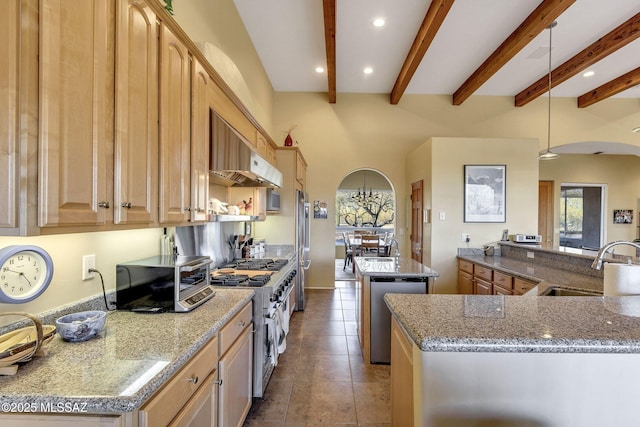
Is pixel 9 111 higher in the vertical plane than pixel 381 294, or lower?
higher

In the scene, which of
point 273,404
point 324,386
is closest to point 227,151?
point 273,404

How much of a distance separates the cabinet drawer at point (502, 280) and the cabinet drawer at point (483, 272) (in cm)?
10

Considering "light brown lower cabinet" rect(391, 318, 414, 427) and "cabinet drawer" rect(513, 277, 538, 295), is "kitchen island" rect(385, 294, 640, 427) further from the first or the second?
"cabinet drawer" rect(513, 277, 538, 295)

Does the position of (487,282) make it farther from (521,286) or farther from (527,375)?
(527,375)

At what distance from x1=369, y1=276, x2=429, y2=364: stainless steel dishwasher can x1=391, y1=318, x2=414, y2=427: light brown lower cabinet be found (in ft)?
4.16

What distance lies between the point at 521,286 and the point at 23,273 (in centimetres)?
367

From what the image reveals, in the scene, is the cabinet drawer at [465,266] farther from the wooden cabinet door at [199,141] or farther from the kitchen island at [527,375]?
the wooden cabinet door at [199,141]

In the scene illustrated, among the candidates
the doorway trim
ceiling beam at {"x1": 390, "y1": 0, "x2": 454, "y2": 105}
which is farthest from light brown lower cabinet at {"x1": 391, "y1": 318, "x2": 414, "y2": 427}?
the doorway trim

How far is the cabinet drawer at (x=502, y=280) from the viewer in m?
3.13

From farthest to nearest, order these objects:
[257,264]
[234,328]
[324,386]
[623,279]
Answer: [257,264] → [324,386] → [234,328] → [623,279]

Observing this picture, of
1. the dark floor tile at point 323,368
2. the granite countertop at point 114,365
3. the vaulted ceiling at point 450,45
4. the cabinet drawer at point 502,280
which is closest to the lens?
the granite countertop at point 114,365

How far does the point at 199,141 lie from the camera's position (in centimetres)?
189

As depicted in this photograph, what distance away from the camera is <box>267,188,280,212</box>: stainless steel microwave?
145 inches

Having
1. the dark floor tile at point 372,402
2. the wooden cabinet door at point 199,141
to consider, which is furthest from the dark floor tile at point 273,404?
the wooden cabinet door at point 199,141
